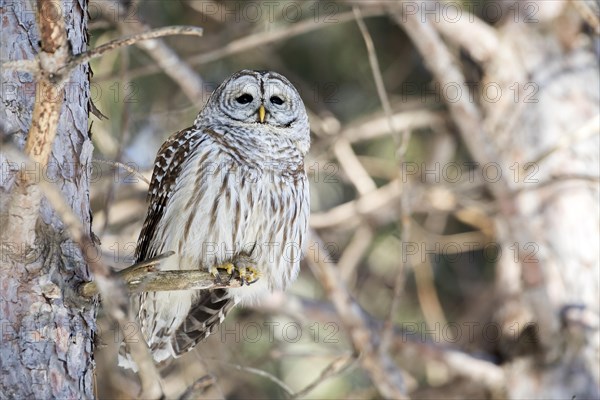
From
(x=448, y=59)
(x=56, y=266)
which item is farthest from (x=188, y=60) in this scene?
(x=56, y=266)

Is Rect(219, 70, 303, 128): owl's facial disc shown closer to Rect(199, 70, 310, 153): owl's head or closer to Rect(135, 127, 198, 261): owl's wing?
Rect(199, 70, 310, 153): owl's head

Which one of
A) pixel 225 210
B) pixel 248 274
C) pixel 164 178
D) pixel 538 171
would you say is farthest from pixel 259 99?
pixel 538 171

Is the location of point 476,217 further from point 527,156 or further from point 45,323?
point 45,323

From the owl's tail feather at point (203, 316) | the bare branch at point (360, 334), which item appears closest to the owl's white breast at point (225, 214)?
the owl's tail feather at point (203, 316)

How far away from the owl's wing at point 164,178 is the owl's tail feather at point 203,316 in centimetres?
42

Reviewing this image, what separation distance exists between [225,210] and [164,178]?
43 cm

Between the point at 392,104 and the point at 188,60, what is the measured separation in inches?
72.0

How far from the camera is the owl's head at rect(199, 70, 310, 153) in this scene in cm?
456

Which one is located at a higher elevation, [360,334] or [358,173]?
[358,173]

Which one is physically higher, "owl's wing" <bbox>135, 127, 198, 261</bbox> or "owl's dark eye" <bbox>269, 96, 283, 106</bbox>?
"owl's dark eye" <bbox>269, 96, 283, 106</bbox>

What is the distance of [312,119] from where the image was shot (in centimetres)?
594

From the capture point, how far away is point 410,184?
18.5ft

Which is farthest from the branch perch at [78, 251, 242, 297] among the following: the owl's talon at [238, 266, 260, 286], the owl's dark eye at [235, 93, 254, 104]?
the owl's dark eye at [235, 93, 254, 104]

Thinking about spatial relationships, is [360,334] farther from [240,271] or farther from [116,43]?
[116,43]
